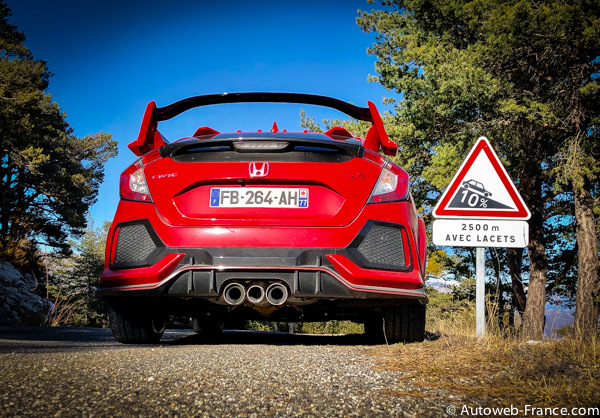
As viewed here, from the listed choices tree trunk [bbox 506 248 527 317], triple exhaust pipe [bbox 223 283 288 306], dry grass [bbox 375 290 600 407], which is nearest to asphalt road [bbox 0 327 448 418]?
dry grass [bbox 375 290 600 407]

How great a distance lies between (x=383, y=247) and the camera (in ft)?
10.8

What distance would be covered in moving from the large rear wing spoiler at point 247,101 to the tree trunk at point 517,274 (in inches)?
670

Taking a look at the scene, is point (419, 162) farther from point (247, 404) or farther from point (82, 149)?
point (82, 149)

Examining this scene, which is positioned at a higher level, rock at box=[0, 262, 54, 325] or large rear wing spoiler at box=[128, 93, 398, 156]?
large rear wing spoiler at box=[128, 93, 398, 156]

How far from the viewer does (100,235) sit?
39.9m

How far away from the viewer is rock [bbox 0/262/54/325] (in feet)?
43.1

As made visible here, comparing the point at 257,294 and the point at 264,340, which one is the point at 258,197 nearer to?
the point at 257,294

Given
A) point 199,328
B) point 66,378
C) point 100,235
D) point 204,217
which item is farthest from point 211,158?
point 100,235

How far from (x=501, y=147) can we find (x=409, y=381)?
48.9 feet

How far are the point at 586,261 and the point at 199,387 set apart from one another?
13.9 m

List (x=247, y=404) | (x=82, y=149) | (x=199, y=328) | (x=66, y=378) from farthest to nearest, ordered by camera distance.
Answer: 1. (x=82, y=149)
2. (x=199, y=328)
3. (x=66, y=378)
4. (x=247, y=404)

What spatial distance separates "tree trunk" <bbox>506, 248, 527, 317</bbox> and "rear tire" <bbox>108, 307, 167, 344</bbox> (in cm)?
1790

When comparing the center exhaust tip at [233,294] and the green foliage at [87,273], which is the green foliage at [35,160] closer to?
the green foliage at [87,273]

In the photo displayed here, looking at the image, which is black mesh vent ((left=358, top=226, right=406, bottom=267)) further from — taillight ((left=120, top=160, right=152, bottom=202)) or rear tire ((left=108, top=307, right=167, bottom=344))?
rear tire ((left=108, top=307, right=167, bottom=344))
